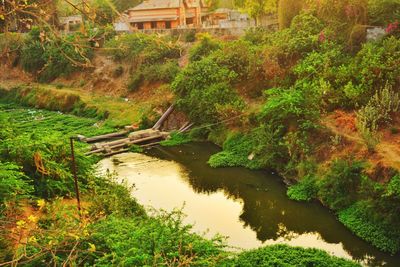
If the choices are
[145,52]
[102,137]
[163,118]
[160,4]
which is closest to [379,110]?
[163,118]

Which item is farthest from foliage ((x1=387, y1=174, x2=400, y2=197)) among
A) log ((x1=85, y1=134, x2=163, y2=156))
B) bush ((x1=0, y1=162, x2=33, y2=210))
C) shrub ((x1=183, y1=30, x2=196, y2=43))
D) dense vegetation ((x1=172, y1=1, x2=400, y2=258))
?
shrub ((x1=183, y1=30, x2=196, y2=43))

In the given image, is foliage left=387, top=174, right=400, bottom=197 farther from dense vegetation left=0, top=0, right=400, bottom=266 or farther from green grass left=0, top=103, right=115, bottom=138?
green grass left=0, top=103, right=115, bottom=138

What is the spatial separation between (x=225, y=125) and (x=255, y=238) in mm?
9736

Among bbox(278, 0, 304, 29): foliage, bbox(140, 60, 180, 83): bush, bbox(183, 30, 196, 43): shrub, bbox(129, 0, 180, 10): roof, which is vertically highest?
bbox(129, 0, 180, 10): roof

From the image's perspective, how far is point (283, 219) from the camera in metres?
15.3

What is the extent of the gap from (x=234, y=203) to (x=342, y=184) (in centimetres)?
397

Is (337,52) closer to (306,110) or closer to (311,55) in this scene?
(311,55)

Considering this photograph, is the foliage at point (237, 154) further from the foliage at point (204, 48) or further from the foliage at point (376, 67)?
the foliage at point (204, 48)

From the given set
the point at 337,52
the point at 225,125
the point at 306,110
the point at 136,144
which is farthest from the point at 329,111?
the point at 136,144

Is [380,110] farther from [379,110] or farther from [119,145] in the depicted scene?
[119,145]

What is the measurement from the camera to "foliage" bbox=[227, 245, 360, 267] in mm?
11039

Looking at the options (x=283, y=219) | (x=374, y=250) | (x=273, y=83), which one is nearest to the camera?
(x=374, y=250)

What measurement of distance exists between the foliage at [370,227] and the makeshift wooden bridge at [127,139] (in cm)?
1201

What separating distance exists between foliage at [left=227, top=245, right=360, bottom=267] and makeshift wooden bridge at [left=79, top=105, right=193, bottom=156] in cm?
1276
